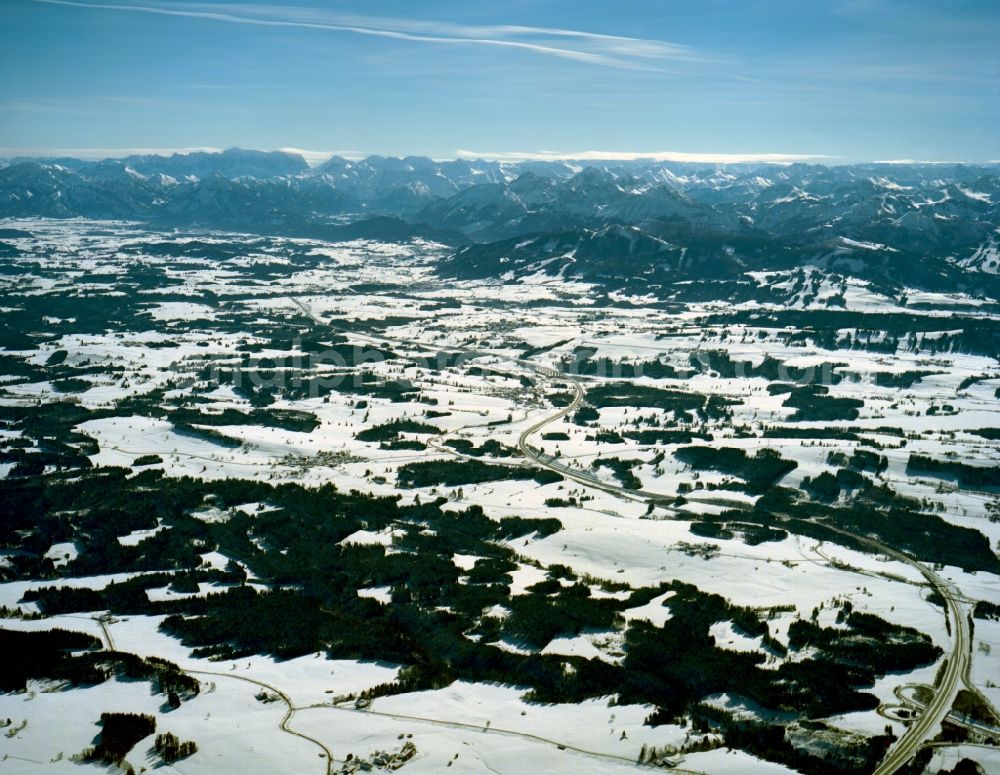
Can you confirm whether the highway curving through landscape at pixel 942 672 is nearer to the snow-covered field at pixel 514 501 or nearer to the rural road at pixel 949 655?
the rural road at pixel 949 655

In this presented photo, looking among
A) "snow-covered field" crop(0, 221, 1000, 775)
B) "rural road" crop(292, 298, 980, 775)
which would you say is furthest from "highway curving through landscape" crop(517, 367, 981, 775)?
"snow-covered field" crop(0, 221, 1000, 775)

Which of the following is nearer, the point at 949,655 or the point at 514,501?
the point at 949,655

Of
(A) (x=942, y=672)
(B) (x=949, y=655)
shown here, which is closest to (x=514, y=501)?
(B) (x=949, y=655)

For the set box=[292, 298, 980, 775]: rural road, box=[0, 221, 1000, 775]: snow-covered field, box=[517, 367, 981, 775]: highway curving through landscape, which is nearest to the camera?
box=[517, 367, 981, 775]: highway curving through landscape

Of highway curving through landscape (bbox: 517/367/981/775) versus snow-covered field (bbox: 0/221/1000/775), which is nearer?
highway curving through landscape (bbox: 517/367/981/775)

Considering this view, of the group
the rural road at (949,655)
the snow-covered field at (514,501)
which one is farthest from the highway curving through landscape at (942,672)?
the snow-covered field at (514,501)

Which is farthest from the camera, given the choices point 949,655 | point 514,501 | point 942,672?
point 514,501

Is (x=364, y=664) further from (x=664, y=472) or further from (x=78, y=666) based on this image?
(x=664, y=472)

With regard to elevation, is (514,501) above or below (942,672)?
below

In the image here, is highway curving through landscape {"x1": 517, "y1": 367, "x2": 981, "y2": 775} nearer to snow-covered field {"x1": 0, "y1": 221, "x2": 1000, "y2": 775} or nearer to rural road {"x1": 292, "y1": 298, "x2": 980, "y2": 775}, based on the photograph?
rural road {"x1": 292, "y1": 298, "x2": 980, "y2": 775}

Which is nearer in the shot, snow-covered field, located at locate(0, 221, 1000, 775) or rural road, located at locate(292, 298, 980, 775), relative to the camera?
rural road, located at locate(292, 298, 980, 775)

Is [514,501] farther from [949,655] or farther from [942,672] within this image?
[942,672]

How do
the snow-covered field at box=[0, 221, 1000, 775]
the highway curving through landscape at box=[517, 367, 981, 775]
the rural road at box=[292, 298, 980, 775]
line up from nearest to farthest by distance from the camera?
1. the highway curving through landscape at box=[517, 367, 981, 775]
2. the rural road at box=[292, 298, 980, 775]
3. the snow-covered field at box=[0, 221, 1000, 775]

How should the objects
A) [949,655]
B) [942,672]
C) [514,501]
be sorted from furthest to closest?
[514,501] → [949,655] → [942,672]
